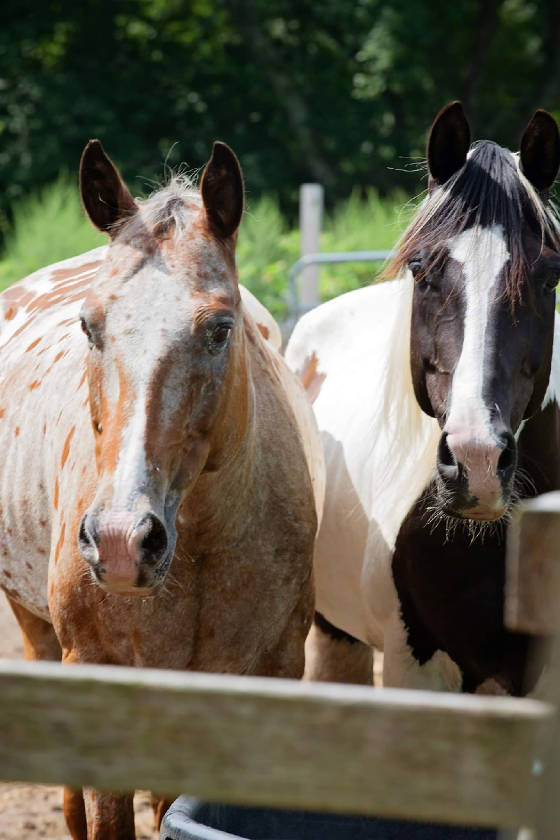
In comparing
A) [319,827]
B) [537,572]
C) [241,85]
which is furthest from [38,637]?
[241,85]

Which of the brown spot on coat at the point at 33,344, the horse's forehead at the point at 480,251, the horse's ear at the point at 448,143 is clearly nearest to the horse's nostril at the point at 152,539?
the horse's forehead at the point at 480,251

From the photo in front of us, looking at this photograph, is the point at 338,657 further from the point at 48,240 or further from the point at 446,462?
the point at 48,240

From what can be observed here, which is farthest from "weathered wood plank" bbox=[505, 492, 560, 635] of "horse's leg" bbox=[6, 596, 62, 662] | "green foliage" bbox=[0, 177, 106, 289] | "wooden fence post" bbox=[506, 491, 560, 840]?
"green foliage" bbox=[0, 177, 106, 289]

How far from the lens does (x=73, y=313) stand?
3350mm

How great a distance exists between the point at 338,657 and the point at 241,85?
1477cm

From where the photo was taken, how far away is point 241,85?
17141 millimetres

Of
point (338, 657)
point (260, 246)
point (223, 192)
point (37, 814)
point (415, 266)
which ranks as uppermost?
point (223, 192)

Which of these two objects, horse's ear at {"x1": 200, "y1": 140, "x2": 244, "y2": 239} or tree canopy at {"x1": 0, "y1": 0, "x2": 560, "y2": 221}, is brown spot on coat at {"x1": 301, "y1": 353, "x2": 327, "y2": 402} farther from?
tree canopy at {"x1": 0, "y1": 0, "x2": 560, "y2": 221}

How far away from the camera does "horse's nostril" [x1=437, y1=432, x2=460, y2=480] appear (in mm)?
2270

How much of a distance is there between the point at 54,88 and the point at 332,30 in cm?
474

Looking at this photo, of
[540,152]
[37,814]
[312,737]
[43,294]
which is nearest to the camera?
[312,737]

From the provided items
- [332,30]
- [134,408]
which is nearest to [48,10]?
[332,30]

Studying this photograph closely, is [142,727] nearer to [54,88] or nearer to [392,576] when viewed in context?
[392,576]

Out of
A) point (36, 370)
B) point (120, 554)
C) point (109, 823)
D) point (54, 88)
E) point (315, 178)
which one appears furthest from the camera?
point (315, 178)
